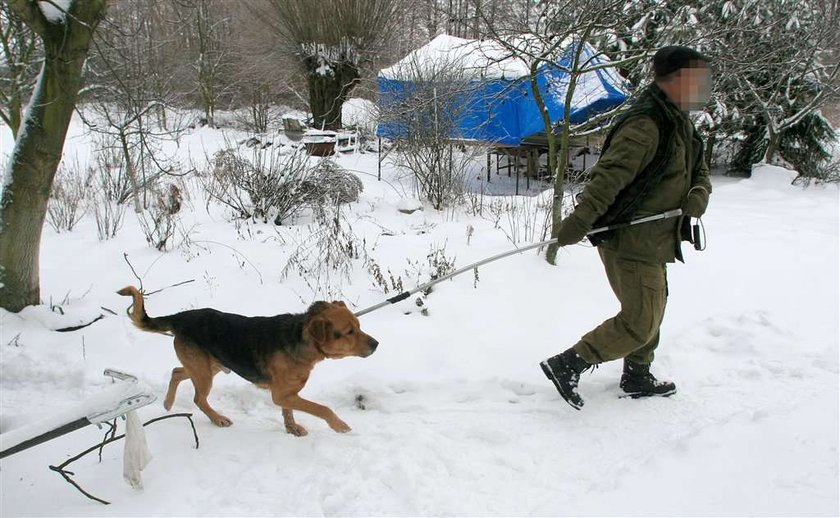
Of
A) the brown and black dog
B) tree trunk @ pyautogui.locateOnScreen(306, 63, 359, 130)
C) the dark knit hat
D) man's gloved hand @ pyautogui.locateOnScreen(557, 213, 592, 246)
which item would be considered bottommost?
the brown and black dog

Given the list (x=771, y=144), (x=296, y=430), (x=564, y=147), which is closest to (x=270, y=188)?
(x=564, y=147)

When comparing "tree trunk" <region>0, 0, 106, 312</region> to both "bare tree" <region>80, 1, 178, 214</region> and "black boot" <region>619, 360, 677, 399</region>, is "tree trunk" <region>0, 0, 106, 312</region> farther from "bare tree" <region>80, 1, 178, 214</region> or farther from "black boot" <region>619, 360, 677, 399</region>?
"black boot" <region>619, 360, 677, 399</region>

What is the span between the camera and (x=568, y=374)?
11.7 ft

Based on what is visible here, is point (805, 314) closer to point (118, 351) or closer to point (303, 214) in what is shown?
point (118, 351)

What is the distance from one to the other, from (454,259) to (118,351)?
3205mm

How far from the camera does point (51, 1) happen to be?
13.8 feet

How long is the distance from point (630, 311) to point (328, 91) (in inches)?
781

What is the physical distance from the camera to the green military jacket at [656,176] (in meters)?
3.12

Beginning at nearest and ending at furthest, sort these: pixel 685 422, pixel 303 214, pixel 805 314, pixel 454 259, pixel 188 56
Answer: pixel 685 422 → pixel 805 314 → pixel 454 259 → pixel 303 214 → pixel 188 56

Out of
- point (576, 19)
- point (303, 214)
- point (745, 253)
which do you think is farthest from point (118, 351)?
point (745, 253)

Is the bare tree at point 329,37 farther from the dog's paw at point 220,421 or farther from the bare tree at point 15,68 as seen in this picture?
the dog's paw at point 220,421

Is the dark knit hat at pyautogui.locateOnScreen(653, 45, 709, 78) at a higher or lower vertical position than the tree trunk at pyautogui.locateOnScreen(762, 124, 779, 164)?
higher

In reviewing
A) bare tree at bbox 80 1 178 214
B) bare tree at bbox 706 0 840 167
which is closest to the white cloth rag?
bare tree at bbox 80 1 178 214

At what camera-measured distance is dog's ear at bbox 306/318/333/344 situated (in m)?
3.16
